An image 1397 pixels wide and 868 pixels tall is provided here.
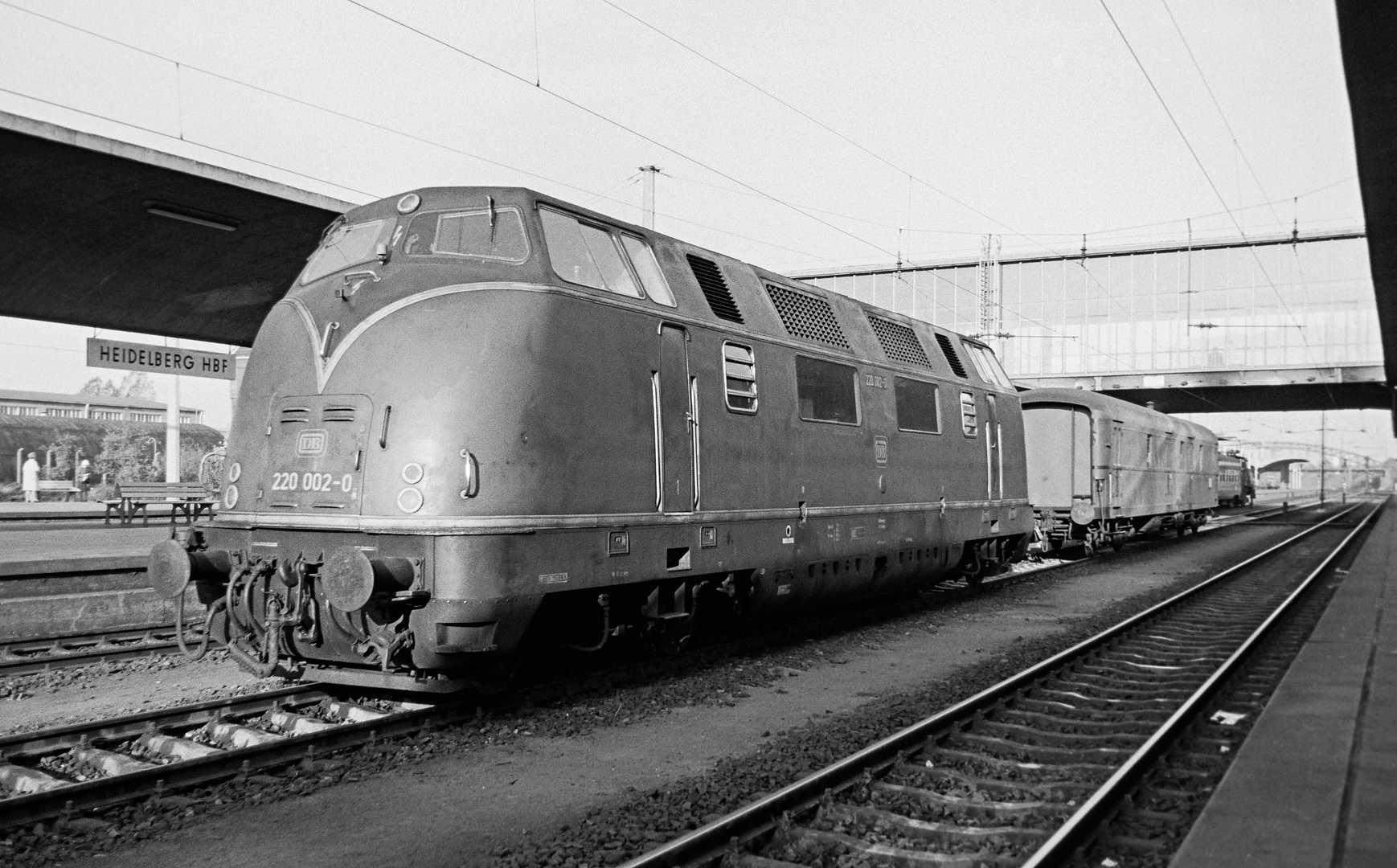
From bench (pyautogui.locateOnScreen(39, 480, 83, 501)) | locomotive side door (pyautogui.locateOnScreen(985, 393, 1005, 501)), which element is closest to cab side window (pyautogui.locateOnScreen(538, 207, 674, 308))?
locomotive side door (pyautogui.locateOnScreen(985, 393, 1005, 501))

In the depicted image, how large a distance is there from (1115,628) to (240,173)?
34.4ft

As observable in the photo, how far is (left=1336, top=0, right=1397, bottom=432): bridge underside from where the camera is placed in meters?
8.06

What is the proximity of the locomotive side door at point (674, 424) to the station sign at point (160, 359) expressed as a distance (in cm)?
985

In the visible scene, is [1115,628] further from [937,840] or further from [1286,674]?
[937,840]

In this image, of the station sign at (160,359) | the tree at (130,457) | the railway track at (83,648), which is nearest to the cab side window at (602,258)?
the railway track at (83,648)

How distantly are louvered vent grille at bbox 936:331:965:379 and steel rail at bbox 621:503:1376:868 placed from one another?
5779 millimetres

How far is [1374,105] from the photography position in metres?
10.4

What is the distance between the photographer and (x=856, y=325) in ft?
38.1

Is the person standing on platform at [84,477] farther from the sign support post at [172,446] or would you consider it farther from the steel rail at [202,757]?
the steel rail at [202,757]

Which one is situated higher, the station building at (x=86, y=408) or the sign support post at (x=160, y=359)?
the station building at (x=86, y=408)

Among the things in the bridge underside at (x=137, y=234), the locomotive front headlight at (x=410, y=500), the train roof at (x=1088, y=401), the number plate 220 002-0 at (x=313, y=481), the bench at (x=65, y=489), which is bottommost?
the bench at (x=65, y=489)

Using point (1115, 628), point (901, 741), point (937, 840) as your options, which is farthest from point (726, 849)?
point (1115, 628)

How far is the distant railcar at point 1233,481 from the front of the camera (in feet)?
182

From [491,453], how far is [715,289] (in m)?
3.31
